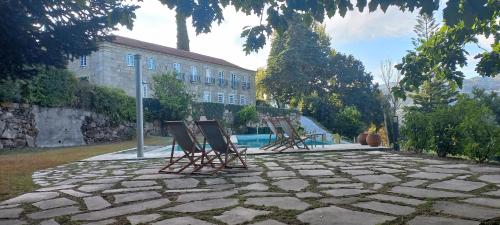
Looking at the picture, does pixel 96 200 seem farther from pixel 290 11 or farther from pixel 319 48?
pixel 319 48

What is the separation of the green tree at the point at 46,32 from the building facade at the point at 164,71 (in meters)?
15.1

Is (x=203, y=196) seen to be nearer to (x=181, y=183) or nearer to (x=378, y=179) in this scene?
(x=181, y=183)

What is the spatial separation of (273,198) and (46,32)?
2.99 m

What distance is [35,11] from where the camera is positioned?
3.90 meters

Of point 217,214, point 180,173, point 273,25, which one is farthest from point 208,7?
point 180,173

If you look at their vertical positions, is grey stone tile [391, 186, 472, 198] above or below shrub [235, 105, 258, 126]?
below

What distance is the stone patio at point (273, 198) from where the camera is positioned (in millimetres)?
2832

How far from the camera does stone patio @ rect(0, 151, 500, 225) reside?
2832 millimetres

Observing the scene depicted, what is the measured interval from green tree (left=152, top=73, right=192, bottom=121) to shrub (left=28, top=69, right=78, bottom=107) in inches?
241

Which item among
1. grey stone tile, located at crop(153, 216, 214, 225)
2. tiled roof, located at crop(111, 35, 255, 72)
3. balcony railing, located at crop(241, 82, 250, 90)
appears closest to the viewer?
grey stone tile, located at crop(153, 216, 214, 225)

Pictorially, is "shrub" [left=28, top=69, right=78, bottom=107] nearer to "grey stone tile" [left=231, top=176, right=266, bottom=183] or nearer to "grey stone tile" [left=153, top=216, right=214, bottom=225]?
"grey stone tile" [left=231, top=176, right=266, bottom=183]

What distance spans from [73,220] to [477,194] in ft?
11.4

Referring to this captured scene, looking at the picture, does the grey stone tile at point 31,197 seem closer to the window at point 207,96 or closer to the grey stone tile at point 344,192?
the grey stone tile at point 344,192

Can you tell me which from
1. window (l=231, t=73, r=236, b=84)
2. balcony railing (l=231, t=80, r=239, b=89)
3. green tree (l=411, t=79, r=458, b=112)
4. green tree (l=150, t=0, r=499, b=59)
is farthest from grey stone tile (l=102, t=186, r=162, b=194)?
window (l=231, t=73, r=236, b=84)
